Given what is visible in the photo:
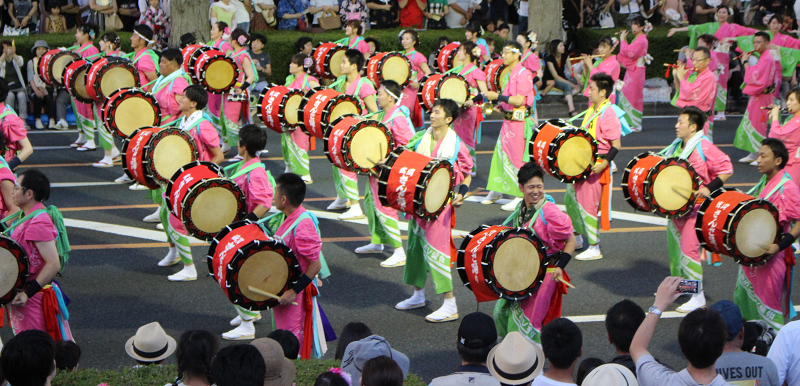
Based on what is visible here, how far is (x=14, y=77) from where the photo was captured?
15.6m

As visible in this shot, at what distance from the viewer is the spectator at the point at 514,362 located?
428cm

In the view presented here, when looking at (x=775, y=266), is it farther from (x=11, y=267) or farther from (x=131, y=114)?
(x=131, y=114)

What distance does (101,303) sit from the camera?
7.82m

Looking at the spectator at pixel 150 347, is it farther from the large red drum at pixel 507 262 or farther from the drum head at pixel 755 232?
the drum head at pixel 755 232

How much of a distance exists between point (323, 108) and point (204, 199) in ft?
12.1

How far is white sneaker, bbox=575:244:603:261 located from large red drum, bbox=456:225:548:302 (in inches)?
123

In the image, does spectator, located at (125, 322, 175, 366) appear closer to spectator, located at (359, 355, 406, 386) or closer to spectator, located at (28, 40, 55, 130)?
spectator, located at (359, 355, 406, 386)

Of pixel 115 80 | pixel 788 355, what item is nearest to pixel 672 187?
pixel 788 355

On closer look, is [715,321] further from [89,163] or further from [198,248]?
[89,163]

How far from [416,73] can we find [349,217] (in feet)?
14.5

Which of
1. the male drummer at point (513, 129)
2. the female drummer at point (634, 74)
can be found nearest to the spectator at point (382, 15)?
the female drummer at point (634, 74)

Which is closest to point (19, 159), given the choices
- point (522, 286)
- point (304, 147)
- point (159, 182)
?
point (159, 182)

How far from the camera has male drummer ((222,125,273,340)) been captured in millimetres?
7090

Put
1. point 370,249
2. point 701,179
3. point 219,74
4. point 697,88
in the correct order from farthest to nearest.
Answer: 1. point 219,74
2. point 697,88
3. point 370,249
4. point 701,179
